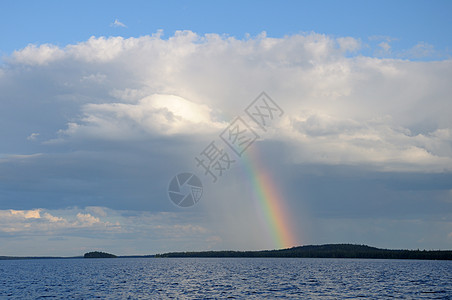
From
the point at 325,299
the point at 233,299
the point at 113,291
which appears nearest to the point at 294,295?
the point at 325,299

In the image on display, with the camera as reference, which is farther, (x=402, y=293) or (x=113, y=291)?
(x=113, y=291)

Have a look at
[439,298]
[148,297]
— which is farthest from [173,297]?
[439,298]

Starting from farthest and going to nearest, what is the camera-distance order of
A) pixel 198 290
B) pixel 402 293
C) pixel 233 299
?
pixel 198 290 → pixel 402 293 → pixel 233 299

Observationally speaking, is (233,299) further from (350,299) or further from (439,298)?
(439,298)

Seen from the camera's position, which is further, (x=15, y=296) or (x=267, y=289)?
(x=267, y=289)

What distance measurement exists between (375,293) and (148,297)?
38.3 meters

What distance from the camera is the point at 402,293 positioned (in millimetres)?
80312

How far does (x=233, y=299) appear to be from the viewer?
7100 centimetres

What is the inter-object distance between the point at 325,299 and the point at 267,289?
17.2 meters

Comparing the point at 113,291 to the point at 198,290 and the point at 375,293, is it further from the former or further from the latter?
the point at 375,293

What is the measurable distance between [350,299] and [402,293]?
48.0ft

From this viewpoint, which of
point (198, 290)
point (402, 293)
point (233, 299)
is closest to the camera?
point (233, 299)

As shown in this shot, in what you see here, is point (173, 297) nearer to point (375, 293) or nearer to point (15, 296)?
point (15, 296)

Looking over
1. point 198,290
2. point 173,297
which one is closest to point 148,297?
point 173,297
